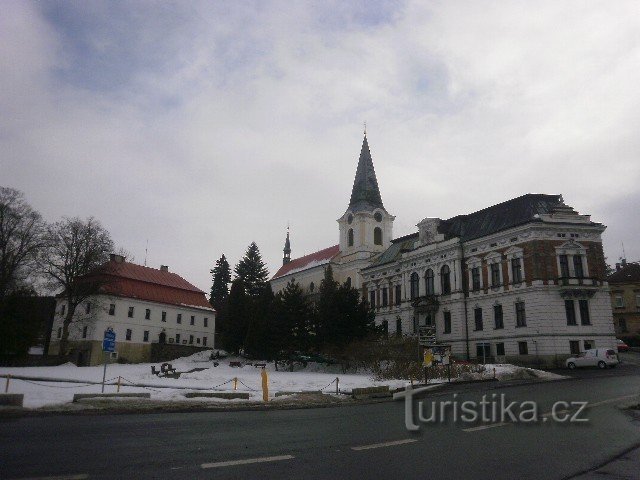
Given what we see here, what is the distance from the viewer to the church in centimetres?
4272

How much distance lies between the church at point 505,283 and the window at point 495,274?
100 mm

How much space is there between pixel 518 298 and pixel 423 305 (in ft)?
36.5

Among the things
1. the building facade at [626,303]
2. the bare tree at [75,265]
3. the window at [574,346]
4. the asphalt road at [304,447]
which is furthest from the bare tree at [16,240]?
the building facade at [626,303]

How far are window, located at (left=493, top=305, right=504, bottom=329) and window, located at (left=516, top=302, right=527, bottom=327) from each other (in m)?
1.82

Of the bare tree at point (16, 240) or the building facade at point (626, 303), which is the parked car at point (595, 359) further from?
the bare tree at point (16, 240)

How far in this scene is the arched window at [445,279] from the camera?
173 ft

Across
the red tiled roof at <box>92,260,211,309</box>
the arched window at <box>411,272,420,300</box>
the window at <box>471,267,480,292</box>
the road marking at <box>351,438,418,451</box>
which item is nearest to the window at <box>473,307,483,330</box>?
the window at <box>471,267,480,292</box>

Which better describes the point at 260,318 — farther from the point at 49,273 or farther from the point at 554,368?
the point at 554,368

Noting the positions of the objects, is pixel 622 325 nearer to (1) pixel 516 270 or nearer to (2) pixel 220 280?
(1) pixel 516 270

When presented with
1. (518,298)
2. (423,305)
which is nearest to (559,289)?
(518,298)

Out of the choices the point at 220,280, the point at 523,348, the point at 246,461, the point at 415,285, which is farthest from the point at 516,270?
the point at 220,280

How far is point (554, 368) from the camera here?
39906 mm

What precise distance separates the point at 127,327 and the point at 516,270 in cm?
4566

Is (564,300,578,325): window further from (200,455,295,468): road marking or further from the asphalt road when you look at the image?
(200,455,295,468): road marking
